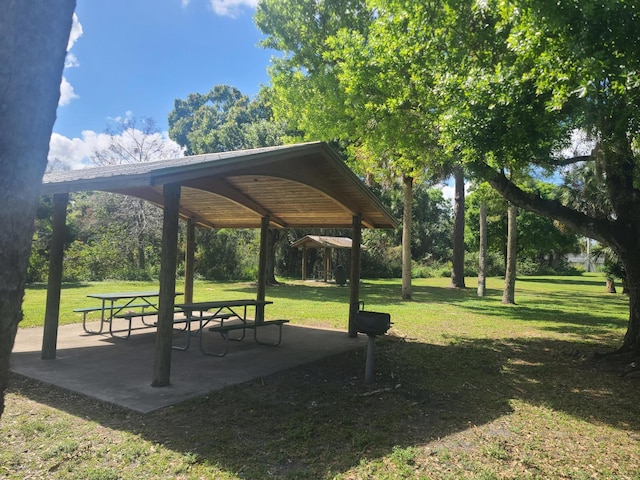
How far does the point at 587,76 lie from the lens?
16.4 ft

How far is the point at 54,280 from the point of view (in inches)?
268

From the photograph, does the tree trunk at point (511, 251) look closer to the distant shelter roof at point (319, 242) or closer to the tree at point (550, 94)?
the tree at point (550, 94)

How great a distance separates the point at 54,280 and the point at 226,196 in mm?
3366

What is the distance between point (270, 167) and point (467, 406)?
4.25 m

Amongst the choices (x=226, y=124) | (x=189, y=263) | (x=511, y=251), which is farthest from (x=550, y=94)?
(x=226, y=124)

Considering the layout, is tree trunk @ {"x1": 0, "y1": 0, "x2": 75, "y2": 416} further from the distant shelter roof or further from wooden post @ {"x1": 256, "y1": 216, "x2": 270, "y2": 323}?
the distant shelter roof

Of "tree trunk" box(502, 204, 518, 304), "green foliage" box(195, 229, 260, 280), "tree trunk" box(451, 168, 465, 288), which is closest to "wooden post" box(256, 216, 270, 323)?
"tree trunk" box(502, 204, 518, 304)

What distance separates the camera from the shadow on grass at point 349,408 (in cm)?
392

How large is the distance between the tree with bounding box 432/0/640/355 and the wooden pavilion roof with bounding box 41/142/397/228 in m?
2.23

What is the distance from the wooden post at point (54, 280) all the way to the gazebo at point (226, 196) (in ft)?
0.04

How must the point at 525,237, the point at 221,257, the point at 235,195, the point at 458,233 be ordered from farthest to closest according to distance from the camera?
the point at 525,237 < the point at 221,257 < the point at 458,233 < the point at 235,195

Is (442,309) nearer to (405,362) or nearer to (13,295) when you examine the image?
(405,362)

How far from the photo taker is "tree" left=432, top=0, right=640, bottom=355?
4977mm

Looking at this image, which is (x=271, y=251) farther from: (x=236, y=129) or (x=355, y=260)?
(x=355, y=260)
